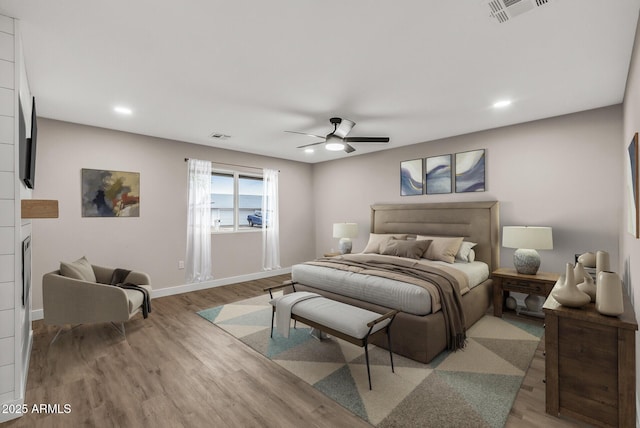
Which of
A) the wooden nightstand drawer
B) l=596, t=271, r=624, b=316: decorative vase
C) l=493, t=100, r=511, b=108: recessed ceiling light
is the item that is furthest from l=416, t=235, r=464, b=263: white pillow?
l=596, t=271, r=624, b=316: decorative vase

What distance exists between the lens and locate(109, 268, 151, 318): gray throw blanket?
3498mm

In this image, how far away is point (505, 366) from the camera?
2.55 meters

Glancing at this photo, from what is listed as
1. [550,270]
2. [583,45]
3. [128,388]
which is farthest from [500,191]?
[128,388]

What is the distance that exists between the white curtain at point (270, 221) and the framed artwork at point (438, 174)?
2.99 m

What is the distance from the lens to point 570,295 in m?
1.93

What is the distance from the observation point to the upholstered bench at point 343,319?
2.28 m

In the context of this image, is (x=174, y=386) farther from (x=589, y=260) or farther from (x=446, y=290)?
(x=589, y=260)

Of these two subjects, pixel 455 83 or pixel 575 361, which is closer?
pixel 575 361

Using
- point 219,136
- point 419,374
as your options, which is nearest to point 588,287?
point 419,374

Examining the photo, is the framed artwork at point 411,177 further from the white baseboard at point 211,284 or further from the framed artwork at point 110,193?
the framed artwork at point 110,193

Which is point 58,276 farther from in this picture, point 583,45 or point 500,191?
point 500,191

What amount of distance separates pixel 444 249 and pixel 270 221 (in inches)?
133

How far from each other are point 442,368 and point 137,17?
11.3ft

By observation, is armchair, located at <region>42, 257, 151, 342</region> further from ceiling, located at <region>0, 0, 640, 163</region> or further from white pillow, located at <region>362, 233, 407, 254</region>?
white pillow, located at <region>362, 233, 407, 254</region>
